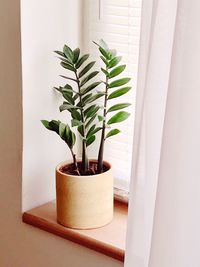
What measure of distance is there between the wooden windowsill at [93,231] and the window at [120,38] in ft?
0.41

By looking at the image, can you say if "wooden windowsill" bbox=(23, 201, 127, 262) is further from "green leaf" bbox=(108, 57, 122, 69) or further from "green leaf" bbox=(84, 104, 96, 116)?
"green leaf" bbox=(108, 57, 122, 69)

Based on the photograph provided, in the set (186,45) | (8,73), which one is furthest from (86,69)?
(186,45)

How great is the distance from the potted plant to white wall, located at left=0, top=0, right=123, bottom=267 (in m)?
0.09

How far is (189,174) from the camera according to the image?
3.53 feet

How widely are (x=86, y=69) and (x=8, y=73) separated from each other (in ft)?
0.77

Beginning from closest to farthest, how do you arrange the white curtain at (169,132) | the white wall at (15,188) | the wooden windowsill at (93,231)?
the white curtain at (169,132) < the wooden windowsill at (93,231) < the white wall at (15,188)

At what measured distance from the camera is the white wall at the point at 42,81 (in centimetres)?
151

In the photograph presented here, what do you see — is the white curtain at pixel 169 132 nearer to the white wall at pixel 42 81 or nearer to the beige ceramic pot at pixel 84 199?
the beige ceramic pot at pixel 84 199

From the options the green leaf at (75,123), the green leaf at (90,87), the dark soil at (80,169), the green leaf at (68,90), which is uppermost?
the green leaf at (90,87)

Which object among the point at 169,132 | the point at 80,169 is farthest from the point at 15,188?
the point at 169,132

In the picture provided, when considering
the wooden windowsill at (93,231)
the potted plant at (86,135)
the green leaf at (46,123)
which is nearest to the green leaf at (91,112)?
the potted plant at (86,135)

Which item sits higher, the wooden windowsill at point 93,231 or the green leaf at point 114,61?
the green leaf at point 114,61

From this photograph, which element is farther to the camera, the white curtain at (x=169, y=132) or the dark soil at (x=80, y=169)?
the dark soil at (x=80, y=169)

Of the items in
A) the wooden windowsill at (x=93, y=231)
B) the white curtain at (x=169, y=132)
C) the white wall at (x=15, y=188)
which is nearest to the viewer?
the white curtain at (x=169, y=132)
